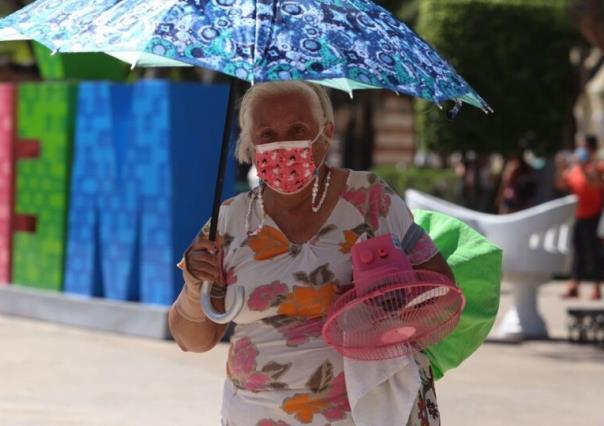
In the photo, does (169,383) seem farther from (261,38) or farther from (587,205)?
(587,205)

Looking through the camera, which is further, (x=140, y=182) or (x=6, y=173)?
(x=6, y=173)

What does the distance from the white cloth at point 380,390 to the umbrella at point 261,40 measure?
364 mm

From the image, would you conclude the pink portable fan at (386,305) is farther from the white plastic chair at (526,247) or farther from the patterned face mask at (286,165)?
the white plastic chair at (526,247)

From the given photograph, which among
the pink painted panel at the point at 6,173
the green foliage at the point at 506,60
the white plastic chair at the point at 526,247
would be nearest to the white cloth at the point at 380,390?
the white plastic chair at the point at 526,247

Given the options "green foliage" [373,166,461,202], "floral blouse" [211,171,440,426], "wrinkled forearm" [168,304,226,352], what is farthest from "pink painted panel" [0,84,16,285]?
"green foliage" [373,166,461,202]

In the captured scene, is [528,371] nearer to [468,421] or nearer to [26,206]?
[468,421]

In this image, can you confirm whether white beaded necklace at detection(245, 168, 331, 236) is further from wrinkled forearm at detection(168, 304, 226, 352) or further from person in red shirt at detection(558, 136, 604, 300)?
person in red shirt at detection(558, 136, 604, 300)

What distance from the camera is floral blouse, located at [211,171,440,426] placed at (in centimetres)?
384

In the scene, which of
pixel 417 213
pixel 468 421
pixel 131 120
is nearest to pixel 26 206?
pixel 131 120

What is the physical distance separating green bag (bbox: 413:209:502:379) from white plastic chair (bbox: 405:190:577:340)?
7249 mm

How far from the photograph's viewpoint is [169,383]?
9.00 m

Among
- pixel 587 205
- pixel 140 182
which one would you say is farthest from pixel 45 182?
pixel 587 205

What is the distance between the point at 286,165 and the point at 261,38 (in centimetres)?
40

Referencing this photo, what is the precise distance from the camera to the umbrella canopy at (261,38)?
3.56m
